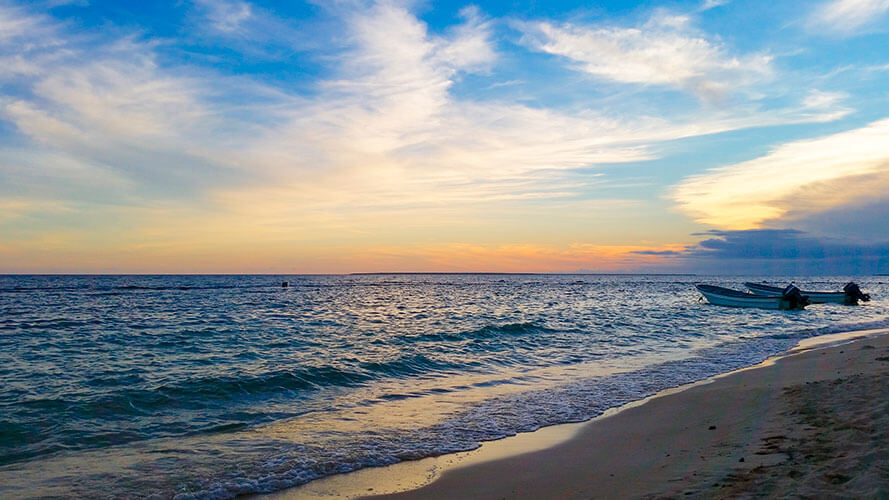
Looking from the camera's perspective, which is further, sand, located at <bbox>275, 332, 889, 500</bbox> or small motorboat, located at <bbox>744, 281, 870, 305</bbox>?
small motorboat, located at <bbox>744, 281, 870, 305</bbox>

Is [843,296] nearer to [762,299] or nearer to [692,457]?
[762,299]

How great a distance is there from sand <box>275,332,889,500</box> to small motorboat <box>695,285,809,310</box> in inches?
1512

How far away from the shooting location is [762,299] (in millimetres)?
46250

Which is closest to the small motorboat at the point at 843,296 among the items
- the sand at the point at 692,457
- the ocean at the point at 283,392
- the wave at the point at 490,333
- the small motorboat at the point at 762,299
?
the small motorboat at the point at 762,299

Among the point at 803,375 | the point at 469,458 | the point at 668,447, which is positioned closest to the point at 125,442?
the point at 469,458

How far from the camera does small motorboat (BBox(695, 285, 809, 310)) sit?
1766 inches

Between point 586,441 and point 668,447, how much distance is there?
56.6 inches

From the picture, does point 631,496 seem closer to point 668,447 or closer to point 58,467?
point 668,447

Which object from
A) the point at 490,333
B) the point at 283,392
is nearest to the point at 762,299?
the point at 490,333

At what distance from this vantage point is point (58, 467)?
26.1 feet

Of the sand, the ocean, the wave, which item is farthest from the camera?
the wave

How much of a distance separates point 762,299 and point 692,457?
45.9 metres

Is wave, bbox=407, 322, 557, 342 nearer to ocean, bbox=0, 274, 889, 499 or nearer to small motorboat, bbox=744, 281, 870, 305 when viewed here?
ocean, bbox=0, 274, 889, 499

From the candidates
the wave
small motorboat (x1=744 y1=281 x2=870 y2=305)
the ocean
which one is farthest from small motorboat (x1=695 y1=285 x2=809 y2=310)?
the wave
